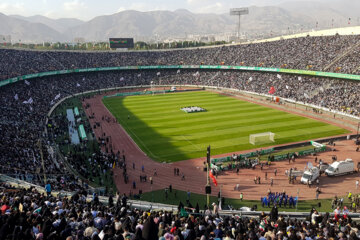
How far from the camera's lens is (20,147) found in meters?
28.4

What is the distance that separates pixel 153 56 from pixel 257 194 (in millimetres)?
77423

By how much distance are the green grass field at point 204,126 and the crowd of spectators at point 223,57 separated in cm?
1812

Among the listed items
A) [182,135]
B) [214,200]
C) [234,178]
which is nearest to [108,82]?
[182,135]

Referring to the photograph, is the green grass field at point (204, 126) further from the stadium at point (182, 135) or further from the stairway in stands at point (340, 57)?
the stairway in stands at point (340, 57)

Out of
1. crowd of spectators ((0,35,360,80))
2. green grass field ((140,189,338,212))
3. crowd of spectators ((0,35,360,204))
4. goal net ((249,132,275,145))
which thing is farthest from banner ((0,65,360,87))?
green grass field ((140,189,338,212))

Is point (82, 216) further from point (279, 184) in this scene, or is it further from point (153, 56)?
point (153, 56)

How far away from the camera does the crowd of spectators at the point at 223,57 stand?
61.2m

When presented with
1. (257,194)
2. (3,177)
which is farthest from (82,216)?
(257,194)

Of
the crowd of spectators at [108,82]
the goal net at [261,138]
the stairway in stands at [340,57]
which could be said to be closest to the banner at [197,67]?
the crowd of spectators at [108,82]

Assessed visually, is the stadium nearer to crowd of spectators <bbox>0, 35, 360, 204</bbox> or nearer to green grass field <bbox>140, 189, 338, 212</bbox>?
green grass field <bbox>140, 189, 338, 212</bbox>

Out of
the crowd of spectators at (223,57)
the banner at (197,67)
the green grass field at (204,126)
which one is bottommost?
the green grass field at (204,126)

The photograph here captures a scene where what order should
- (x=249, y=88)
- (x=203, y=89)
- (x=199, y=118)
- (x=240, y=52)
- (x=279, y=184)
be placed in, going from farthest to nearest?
(x=240, y=52), (x=203, y=89), (x=249, y=88), (x=199, y=118), (x=279, y=184)

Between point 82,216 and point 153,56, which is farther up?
point 153,56

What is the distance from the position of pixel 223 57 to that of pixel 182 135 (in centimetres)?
5281
